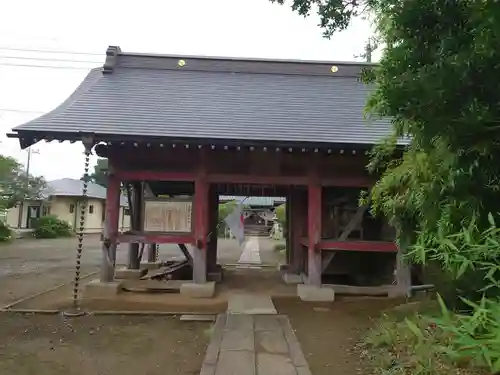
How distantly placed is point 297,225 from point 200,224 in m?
3.50

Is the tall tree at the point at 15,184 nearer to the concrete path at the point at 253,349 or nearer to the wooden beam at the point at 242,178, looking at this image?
the wooden beam at the point at 242,178

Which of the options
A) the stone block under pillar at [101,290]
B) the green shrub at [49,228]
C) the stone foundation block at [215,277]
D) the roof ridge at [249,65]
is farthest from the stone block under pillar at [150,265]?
the green shrub at [49,228]

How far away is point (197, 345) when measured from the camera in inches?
205

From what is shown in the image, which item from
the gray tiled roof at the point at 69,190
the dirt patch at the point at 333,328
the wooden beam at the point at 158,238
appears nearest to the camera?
the dirt patch at the point at 333,328

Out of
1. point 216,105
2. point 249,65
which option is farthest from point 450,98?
point 249,65

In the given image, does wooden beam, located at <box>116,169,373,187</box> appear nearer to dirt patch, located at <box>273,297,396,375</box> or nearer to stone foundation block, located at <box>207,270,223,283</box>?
dirt patch, located at <box>273,297,396,375</box>

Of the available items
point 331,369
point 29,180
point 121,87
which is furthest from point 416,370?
point 29,180

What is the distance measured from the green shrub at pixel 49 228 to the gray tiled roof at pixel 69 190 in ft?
9.79

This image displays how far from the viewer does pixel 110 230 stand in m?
8.33

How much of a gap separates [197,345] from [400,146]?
4.81m

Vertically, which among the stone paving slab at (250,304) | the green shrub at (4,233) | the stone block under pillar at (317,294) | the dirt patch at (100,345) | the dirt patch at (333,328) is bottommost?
the dirt patch at (100,345)

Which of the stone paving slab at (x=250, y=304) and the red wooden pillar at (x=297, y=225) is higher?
the red wooden pillar at (x=297, y=225)

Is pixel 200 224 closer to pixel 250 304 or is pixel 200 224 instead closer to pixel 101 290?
pixel 250 304

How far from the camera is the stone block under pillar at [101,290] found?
805 centimetres
